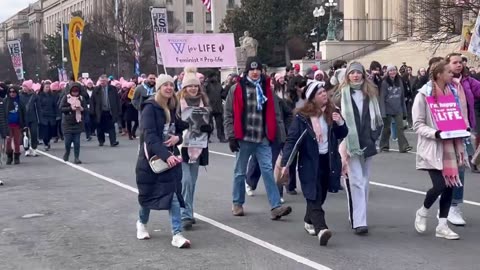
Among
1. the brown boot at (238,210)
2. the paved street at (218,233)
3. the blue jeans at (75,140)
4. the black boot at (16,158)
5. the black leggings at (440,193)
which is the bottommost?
the black boot at (16,158)

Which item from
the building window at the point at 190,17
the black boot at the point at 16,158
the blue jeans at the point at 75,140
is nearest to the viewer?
the blue jeans at the point at 75,140

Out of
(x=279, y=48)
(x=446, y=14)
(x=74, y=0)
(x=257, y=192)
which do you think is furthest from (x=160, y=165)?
(x=74, y=0)

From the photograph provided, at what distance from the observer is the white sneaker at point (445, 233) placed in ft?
28.5

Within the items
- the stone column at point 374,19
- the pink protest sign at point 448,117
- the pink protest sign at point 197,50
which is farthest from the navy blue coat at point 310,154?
the stone column at point 374,19

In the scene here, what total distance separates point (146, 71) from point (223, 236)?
217ft

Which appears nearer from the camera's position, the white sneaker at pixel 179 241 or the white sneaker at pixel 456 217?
the white sneaker at pixel 179 241

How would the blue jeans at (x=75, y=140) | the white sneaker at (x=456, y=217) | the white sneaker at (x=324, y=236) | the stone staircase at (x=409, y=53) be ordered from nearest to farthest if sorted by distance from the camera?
the white sneaker at (x=324, y=236)
the white sneaker at (x=456, y=217)
the blue jeans at (x=75, y=140)
the stone staircase at (x=409, y=53)

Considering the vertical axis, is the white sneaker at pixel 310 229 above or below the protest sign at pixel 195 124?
below

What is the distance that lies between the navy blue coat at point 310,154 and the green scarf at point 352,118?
122 mm

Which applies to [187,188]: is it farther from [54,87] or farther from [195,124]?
[54,87]

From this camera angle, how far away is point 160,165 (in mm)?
8492

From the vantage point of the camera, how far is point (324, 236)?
841cm

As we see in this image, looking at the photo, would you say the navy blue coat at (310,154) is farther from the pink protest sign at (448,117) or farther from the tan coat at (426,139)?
the pink protest sign at (448,117)

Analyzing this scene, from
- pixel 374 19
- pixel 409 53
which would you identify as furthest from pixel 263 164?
pixel 374 19
